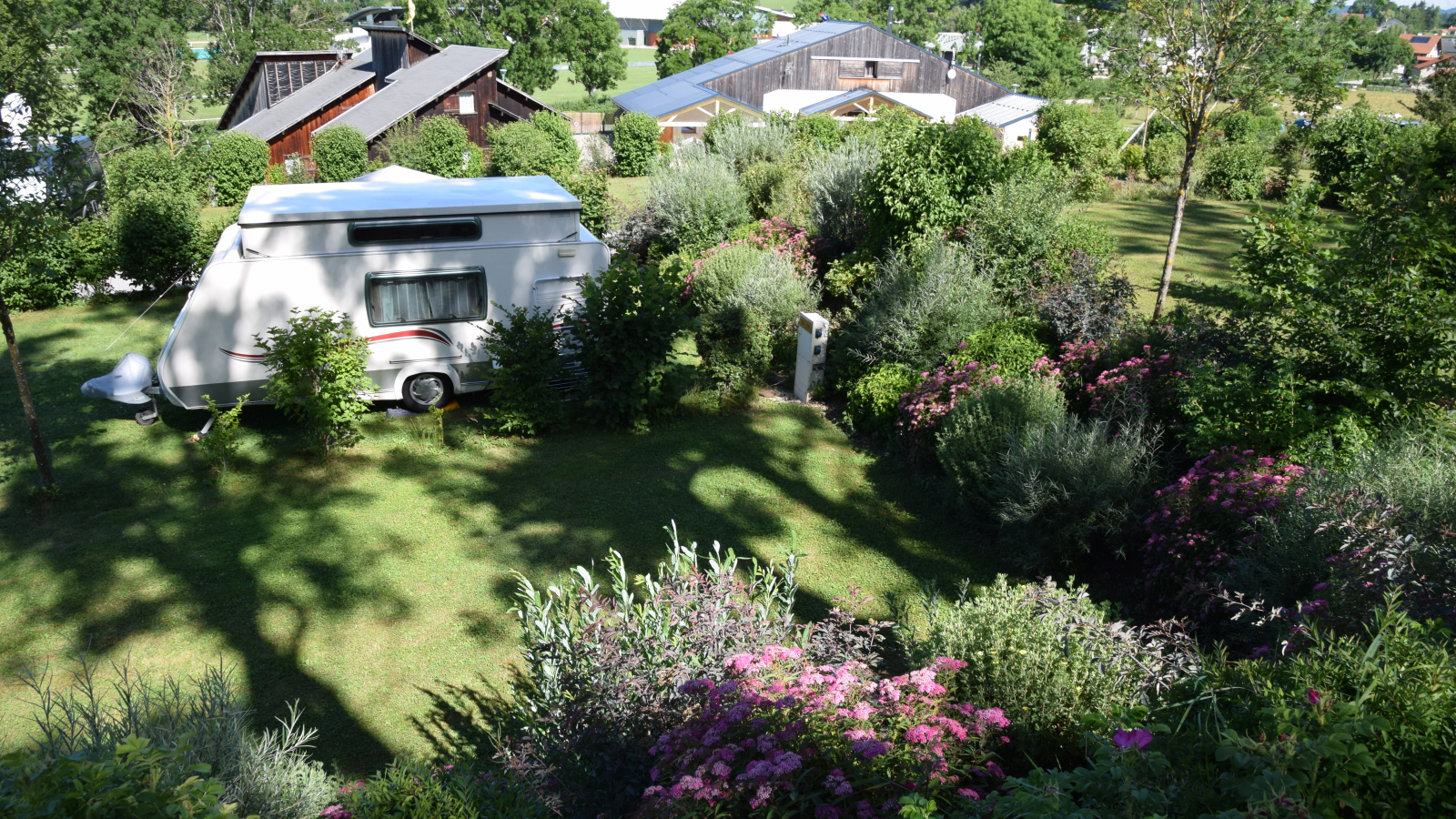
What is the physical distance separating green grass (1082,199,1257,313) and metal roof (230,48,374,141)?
999 inches

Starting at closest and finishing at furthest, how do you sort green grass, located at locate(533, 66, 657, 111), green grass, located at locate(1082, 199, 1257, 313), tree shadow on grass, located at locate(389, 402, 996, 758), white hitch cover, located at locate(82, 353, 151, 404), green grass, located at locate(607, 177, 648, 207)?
tree shadow on grass, located at locate(389, 402, 996, 758) < white hitch cover, located at locate(82, 353, 151, 404) < green grass, located at locate(1082, 199, 1257, 313) < green grass, located at locate(607, 177, 648, 207) < green grass, located at locate(533, 66, 657, 111)

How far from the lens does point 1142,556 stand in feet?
21.2

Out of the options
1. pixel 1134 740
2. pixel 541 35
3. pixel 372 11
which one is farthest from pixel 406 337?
pixel 541 35

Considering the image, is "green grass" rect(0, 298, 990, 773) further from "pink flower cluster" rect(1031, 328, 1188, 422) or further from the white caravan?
"pink flower cluster" rect(1031, 328, 1188, 422)

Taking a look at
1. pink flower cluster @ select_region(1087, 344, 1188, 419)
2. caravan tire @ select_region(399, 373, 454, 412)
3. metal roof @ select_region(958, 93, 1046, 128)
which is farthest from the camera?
metal roof @ select_region(958, 93, 1046, 128)

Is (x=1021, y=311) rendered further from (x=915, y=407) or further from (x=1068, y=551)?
(x=1068, y=551)

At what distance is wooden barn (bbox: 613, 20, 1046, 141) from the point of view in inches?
1606

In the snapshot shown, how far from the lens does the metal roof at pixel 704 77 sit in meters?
39.3

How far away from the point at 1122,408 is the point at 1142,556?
61.7 inches

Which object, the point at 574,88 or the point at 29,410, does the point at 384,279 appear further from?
the point at 574,88

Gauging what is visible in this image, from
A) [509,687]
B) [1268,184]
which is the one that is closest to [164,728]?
[509,687]

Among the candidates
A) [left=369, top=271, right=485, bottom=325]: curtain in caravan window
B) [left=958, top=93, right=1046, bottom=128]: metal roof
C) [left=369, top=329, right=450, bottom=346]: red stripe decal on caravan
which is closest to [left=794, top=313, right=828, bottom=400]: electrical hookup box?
[left=369, top=271, right=485, bottom=325]: curtain in caravan window

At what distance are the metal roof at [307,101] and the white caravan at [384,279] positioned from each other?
20635 mm

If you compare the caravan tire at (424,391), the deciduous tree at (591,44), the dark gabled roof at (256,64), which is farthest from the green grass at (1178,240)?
the deciduous tree at (591,44)
